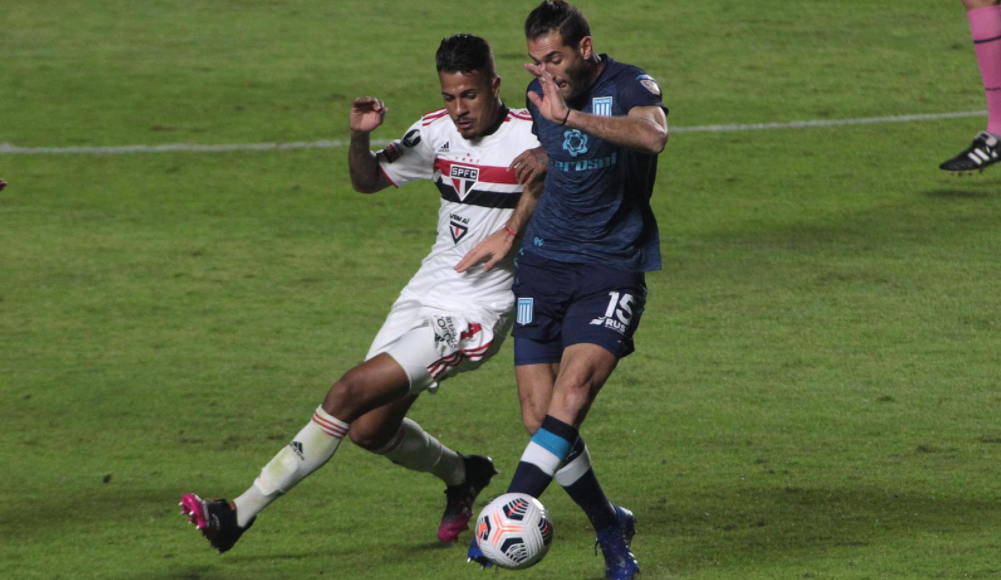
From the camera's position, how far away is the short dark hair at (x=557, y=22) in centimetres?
542

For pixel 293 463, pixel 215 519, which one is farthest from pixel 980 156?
pixel 215 519

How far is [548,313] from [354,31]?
12.3 m

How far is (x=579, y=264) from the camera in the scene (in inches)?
224

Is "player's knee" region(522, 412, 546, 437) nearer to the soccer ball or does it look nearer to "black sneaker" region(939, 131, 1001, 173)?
the soccer ball

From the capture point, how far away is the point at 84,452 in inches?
289

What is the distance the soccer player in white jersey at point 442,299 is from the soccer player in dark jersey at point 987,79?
2268 mm

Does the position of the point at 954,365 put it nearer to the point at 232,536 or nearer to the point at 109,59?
the point at 232,536

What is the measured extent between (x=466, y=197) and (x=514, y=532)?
1643 millimetres

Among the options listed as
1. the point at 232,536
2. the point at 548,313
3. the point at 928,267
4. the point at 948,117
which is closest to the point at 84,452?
the point at 232,536

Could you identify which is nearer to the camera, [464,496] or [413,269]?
[464,496]

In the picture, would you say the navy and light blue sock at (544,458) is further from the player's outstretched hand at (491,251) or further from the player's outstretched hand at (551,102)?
the player's outstretched hand at (551,102)

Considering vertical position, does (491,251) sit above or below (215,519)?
above

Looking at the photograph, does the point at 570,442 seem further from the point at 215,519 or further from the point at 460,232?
the point at 215,519

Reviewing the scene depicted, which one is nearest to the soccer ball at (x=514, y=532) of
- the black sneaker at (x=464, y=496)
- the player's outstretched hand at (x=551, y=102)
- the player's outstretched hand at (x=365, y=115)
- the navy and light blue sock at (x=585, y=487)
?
the navy and light blue sock at (x=585, y=487)
